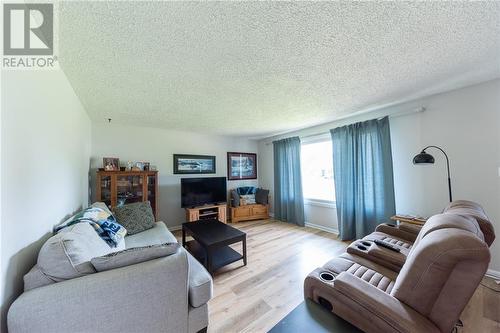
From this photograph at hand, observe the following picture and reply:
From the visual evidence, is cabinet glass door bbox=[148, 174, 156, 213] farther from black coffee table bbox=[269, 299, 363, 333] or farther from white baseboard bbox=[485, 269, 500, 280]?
white baseboard bbox=[485, 269, 500, 280]

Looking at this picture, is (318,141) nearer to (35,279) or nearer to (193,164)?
(193,164)

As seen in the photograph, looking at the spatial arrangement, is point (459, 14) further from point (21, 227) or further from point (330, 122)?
point (21, 227)

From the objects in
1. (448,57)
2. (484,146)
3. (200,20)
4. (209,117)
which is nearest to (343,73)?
(448,57)

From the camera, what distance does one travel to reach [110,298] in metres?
1.03

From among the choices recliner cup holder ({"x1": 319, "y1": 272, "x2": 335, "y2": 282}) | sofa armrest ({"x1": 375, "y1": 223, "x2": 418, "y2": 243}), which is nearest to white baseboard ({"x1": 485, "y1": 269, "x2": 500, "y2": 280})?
sofa armrest ({"x1": 375, "y1": 223, "x2": 418, "y2": 243})

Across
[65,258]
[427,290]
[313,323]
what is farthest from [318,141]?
[65,258]

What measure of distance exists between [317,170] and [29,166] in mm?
3948

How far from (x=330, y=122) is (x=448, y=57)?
6.52ft

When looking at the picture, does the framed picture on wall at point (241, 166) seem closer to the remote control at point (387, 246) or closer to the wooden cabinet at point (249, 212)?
the wooden cabinet at point (249, 212)

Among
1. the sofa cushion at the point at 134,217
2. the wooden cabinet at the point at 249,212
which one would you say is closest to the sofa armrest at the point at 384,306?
the sofa cushion at the point at 134,217

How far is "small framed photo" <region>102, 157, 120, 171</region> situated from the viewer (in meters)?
3.16

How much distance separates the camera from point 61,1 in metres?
1.01

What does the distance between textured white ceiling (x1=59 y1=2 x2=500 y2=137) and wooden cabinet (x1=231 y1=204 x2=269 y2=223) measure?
8.67ft

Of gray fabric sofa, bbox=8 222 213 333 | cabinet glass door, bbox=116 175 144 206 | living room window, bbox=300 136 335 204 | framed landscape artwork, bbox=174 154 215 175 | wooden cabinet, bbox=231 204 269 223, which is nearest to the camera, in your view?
gray fabric sofa, bbox=8 222 213 333
